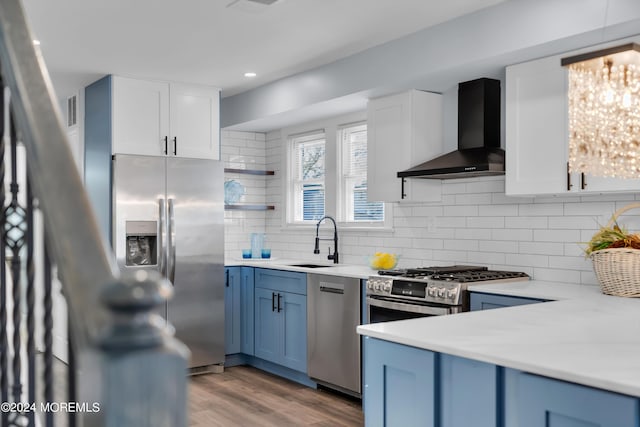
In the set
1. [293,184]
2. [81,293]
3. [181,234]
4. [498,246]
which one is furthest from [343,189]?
[81,293]

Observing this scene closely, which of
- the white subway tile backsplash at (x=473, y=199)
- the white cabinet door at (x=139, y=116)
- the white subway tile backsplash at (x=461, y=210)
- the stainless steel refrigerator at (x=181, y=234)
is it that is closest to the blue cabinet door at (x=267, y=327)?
the stainless steel refrigerator at (x=181, y=234)

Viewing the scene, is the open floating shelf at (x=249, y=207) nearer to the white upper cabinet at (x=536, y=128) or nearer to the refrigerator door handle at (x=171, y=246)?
the refrigerator door handle at (x=171, y=246)

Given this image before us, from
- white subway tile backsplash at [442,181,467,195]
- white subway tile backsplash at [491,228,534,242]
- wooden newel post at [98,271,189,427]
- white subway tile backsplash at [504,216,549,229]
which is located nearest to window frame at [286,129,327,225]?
white subway tile backsplash at [442,181,467,195]

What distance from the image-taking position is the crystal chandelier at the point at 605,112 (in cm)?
225

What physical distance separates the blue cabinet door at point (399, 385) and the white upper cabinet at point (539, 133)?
6.10ft

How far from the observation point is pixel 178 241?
17.7ft

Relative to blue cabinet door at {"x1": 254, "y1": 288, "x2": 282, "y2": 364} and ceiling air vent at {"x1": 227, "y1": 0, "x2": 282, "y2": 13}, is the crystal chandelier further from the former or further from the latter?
blue cabinet door at {"x1": 254, "y1": 288, "x2": 282, "y2": 364}

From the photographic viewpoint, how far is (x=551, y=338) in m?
2.07

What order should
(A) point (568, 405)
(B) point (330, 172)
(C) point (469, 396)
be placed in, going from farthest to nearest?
(B) point (330, 172), (C) point (469, 396), (A) point (568, 405)

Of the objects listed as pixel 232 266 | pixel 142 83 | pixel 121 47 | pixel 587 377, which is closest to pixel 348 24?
pixel 121 47

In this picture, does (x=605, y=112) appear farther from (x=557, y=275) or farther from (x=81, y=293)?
(x=81, y=293)

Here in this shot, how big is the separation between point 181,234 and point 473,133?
2534 mm

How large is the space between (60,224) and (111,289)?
210 millimetres

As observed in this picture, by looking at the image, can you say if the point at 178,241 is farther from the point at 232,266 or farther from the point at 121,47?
the point at 121,47
